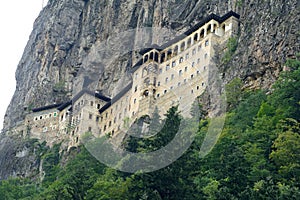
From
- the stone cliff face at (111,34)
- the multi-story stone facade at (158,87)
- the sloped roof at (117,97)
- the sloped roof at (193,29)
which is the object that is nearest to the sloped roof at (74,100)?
the multi-story stone facade at (158,87)

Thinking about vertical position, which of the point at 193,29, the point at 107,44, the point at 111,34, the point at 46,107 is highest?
the point at 111,34

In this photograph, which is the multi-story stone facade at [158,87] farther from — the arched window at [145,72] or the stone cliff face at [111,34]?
the stone cliff face at [111,34]

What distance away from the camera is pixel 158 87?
77.4 metres

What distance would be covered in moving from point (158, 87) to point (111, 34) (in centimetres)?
2538

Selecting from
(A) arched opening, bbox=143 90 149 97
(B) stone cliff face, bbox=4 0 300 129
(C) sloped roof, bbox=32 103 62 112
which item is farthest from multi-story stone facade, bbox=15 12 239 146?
(C) sloped roof, bbox=32 103 62 112

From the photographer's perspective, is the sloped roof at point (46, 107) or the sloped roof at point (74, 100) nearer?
the sloped roof at point (74, 100)

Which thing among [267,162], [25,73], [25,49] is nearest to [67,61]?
[25,73]

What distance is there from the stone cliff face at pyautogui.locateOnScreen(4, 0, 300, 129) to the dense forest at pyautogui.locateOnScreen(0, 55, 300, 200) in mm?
3493

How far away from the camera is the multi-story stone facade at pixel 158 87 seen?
72875mm

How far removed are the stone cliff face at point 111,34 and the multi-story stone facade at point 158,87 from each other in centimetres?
298

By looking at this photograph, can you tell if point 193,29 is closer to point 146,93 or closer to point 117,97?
point 146,93

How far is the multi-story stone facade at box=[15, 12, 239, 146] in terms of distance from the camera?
239ft

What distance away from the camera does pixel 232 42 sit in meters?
70.9

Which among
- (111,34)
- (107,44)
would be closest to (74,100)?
(107,44)
